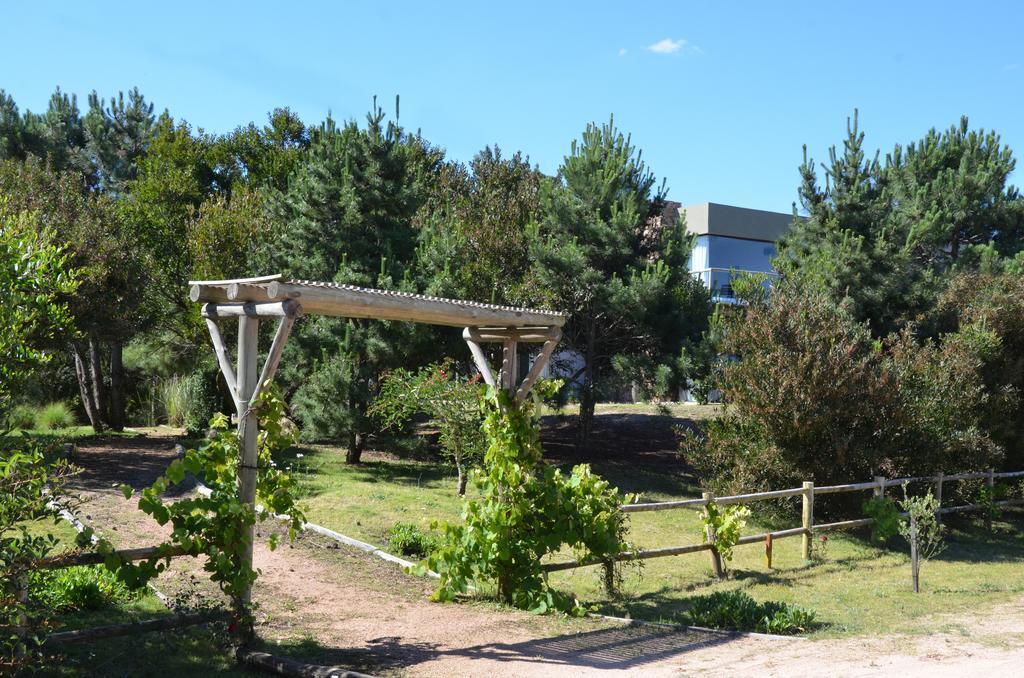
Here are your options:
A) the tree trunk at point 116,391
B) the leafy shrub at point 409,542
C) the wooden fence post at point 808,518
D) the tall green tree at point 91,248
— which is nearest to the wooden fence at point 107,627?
the leafy shrub at point 409,542

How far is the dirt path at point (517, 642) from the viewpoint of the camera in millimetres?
6410

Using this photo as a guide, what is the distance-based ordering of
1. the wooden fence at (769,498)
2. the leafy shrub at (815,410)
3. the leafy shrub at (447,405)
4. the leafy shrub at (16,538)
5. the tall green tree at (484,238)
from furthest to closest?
1. the tall green tree at (484,238)
2. the leafy shrub at (447,405)
3. the leafy shrub at (815,410)
4. the wooden fence at (769,498)
5. the leafy shrub at (16,538)

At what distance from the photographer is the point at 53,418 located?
21.6 meters

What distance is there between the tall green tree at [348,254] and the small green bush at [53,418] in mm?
7122

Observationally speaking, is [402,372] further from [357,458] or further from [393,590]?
[393,590]

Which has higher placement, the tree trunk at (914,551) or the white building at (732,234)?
the white building at (732,234)

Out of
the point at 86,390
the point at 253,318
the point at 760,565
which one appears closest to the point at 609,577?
the point at 760,565

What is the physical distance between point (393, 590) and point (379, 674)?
108 inches

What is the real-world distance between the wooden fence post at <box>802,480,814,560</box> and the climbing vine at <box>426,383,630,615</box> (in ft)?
15.7

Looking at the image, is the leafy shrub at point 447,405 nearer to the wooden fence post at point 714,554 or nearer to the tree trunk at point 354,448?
the tree trunk at point 354,448

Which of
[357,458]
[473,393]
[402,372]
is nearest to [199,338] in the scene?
[357,458]

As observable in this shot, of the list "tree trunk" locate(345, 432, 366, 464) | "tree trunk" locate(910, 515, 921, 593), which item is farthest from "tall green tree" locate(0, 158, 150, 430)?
"tree trunk" locate(910, 515, 921, 593)

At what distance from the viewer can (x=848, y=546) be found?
1339cm

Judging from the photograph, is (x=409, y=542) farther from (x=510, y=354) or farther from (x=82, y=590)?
(x=82, y=590)
